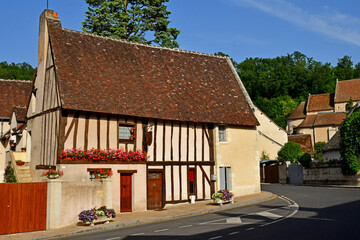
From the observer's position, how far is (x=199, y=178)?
68.5ft

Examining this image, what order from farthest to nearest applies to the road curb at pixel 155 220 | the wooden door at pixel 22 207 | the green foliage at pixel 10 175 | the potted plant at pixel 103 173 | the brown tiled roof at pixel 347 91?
the brown tiled roof at pixel 347 91, the green foliage at pixel 10 175, the potted plant at pixel 103 173, the wooden door at pixel 22 207, the road curb at pixel 155 220

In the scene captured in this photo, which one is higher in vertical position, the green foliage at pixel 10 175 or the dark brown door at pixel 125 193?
the green foliage at pixel 10 175

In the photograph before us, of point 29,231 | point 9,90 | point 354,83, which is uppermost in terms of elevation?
point 354,83

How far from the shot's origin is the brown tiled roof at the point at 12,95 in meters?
27.6

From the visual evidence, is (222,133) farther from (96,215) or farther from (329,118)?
(329,118)

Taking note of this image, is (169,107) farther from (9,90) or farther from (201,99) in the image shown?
(9,90)

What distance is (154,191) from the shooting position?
62.7 ft

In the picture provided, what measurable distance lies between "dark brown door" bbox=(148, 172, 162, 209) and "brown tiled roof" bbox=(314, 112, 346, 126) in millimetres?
44946

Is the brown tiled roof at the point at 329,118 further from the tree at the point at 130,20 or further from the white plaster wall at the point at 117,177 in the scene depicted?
the white plaster wall at the point at 117,177

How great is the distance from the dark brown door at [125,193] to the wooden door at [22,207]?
424 centimetres

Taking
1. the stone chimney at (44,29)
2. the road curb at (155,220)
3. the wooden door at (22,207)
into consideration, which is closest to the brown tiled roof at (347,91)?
the road curb at (155,220)

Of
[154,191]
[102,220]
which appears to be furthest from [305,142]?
[102,220]

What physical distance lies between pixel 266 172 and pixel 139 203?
2243cm

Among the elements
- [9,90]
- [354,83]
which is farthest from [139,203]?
[354,83]
